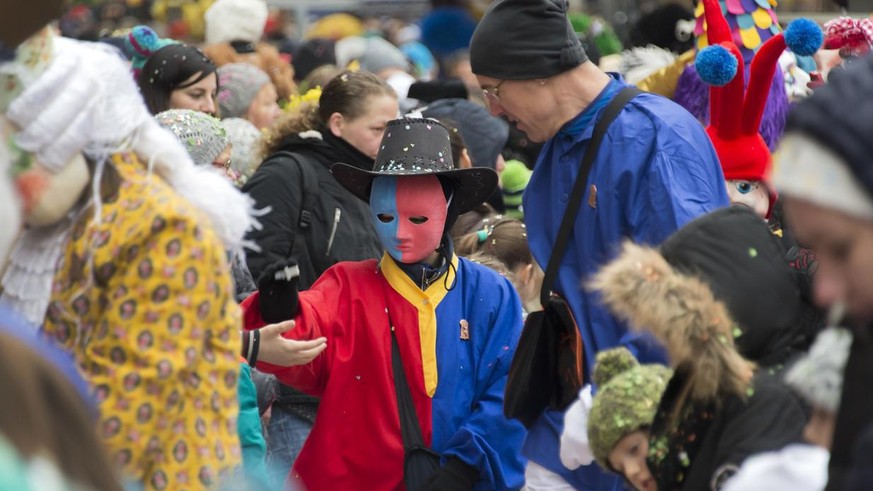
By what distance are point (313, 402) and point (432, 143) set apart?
1.16 m

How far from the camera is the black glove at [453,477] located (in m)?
4.36

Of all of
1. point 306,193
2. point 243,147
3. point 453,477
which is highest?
point 306,193

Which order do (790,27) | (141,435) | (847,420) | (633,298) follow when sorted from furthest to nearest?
(790,27)
(633,298)
(141,435)
(847,420)

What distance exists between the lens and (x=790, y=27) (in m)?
5.13

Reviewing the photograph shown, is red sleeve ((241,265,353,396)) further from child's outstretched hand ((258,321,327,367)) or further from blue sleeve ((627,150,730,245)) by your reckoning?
blue sleeve ((627,150,730,245))

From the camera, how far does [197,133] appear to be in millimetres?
5277

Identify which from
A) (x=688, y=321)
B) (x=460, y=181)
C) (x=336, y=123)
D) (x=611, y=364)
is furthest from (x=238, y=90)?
(x=688, y=321)

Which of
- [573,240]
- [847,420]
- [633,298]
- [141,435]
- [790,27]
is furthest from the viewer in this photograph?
[790,27]

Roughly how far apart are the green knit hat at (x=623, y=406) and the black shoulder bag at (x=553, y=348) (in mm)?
831

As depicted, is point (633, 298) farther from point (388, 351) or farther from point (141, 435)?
point (388, 351)

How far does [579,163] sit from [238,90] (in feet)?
13.2

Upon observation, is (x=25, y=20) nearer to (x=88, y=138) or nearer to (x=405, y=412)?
(x=88, y=138)

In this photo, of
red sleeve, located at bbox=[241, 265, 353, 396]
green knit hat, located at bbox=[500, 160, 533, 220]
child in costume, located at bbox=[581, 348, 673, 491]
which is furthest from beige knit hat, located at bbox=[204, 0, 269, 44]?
child in costume, located at bbox=[581, 348, 673, 491]

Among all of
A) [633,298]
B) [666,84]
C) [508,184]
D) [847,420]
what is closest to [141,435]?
[633,298]
